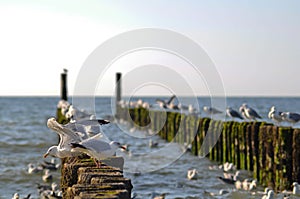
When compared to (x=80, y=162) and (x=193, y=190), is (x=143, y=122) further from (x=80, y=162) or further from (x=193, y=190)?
(x=80, y=162)

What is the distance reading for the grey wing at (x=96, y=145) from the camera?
7.24m

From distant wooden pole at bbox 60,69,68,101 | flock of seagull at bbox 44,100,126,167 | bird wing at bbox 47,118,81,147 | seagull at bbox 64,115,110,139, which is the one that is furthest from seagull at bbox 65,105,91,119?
distant wooden pole at bbox 60,69,68,101

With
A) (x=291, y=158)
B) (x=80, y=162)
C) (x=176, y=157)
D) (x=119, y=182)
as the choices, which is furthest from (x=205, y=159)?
(x=119, y=182)

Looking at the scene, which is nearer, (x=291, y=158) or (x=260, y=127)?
(x=291, y=158)

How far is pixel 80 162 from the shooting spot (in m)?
7.38

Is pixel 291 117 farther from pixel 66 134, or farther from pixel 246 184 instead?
pixel 66 134

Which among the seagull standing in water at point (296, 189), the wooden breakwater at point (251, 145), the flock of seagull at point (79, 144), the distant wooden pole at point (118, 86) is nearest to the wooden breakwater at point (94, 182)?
the flock of seagull at point (79, 144)

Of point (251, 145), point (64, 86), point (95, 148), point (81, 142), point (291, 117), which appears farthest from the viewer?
point (64, 86)

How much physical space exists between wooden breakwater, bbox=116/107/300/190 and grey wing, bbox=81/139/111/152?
16.6 feet

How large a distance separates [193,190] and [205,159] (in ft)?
20.4

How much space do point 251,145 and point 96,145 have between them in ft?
23.9

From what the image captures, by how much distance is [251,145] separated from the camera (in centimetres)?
1398

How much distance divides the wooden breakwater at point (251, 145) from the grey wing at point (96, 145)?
5.07 meters

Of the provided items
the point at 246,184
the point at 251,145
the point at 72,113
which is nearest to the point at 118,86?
the point at 251,145
